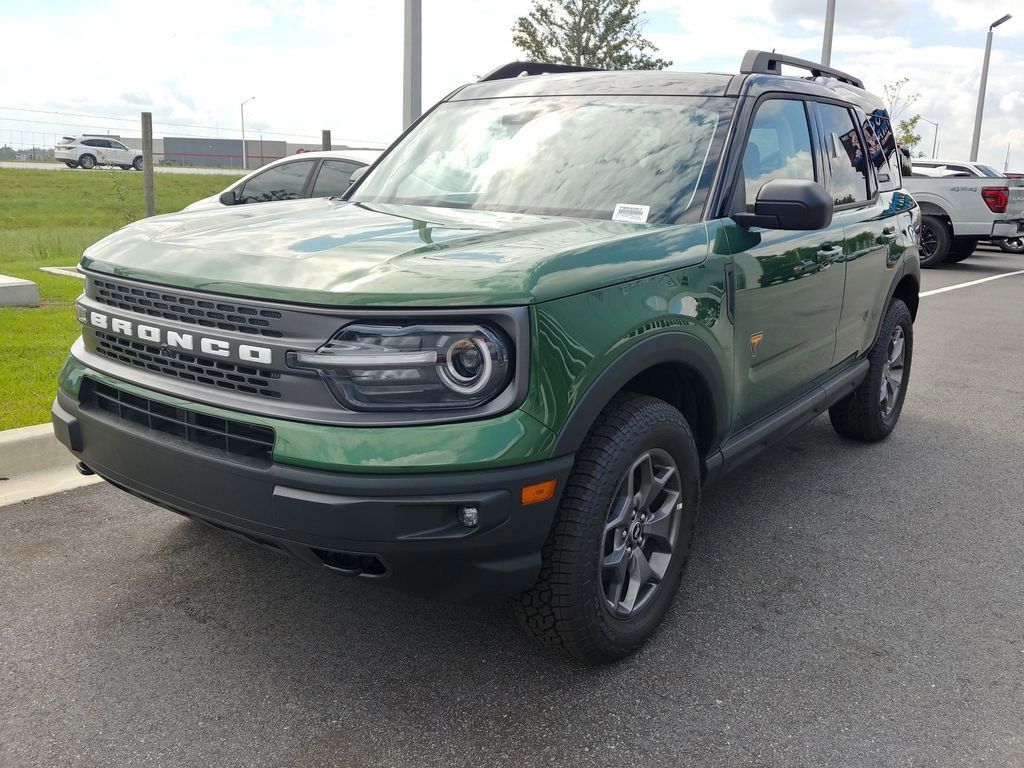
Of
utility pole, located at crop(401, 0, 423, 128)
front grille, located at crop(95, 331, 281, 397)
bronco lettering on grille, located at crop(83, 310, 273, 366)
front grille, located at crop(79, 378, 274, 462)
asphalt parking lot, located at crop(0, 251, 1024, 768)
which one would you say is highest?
utility pole, located at crop(401, 0, 423, 128)

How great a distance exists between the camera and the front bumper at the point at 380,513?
2330mm

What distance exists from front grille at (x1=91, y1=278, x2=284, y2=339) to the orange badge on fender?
5.87ft

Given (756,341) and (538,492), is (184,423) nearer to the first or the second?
(538,492)

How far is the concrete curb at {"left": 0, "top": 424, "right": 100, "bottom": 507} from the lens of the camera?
14.1 feet

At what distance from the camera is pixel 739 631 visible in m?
3.21

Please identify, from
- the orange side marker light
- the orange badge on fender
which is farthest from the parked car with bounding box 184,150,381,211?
the orange side marker light

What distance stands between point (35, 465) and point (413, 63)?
5.68 m

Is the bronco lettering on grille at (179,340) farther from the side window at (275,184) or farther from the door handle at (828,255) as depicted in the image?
the side window at (275,184)

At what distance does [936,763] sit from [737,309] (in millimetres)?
1529

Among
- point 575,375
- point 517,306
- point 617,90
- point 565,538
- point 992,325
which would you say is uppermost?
point 617,90

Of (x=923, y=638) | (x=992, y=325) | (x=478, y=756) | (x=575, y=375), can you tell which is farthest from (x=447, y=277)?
(x=992, y=325)

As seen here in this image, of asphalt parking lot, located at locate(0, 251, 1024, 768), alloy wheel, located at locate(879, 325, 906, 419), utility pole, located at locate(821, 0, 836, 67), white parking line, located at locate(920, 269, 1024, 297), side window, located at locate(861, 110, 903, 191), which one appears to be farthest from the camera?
utility pole, located at locate(821, 0, 836, 67)

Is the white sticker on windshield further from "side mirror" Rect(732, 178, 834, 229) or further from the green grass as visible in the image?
the green grass

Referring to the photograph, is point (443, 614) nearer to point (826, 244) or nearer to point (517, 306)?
point (517, 306)
